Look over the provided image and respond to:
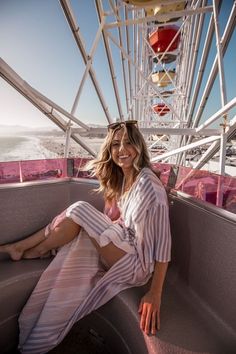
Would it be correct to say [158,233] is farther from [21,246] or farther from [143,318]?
[21,246]

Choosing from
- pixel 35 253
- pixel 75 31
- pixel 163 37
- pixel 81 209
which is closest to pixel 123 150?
pixel 81 209

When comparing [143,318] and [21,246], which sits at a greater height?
[21,246]

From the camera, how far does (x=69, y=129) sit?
12.5 feet

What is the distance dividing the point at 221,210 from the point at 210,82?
486cm

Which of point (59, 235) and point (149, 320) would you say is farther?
point (59, 235)

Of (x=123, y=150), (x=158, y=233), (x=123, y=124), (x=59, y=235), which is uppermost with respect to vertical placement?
(x=123, y=124)

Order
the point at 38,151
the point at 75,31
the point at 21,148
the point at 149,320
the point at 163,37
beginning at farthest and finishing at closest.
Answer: the point at 21,148 < the point at 38,151 < the point at 163,37 < the point at 75,31 < the point at 149,320

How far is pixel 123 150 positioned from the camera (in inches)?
54.6

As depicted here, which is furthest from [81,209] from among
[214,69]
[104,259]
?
[214,69]

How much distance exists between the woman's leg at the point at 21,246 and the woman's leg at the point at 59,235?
0.04 meters

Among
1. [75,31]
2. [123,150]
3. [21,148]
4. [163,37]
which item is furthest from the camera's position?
[21,148]

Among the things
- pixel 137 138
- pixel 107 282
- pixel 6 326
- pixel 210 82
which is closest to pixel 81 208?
pixel 107 282

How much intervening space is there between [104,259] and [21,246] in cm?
73

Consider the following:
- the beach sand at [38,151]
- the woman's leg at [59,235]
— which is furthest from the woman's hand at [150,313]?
the beach sand at [38,151]
